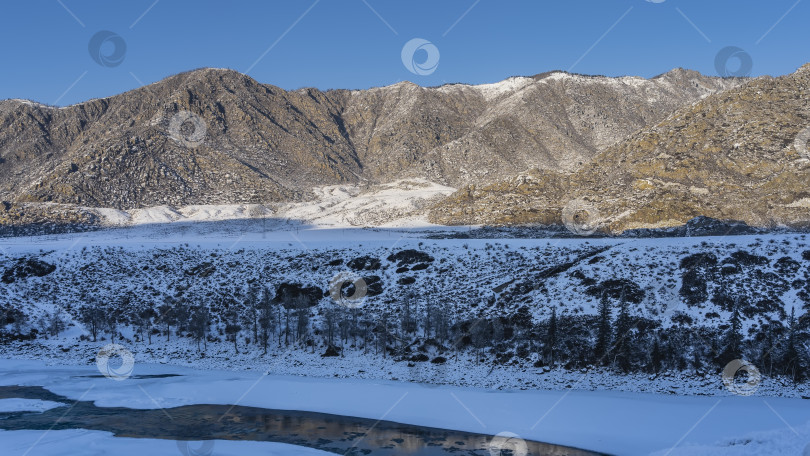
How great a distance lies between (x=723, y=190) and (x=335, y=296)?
5935 centimetres

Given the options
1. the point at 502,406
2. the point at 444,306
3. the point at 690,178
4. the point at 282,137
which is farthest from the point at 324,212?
the point at 502,406

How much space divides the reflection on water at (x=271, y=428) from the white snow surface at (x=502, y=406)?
1.07m

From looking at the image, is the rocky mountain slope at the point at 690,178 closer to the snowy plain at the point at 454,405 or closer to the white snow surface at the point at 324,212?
the white snow surface at the point at 324,212

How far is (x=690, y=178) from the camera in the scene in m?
77.6

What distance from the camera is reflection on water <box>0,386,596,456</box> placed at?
23.9 meters

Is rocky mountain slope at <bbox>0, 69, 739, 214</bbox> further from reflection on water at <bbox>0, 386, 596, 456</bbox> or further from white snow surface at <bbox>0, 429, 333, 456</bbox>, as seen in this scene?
white snow surface at <bbox>0, 429, 333, 456</bbox>

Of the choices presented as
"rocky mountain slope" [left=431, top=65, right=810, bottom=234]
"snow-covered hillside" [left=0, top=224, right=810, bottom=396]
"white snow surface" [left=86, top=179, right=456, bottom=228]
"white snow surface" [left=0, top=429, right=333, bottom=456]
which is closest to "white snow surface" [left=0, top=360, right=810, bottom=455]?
"white snow surface" [left=0, top=429, right=333, bottom=456]

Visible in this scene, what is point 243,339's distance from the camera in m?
44.6

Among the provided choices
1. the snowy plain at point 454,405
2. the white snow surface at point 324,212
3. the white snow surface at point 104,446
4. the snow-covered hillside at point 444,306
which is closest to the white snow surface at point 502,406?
the snowy plain at point 454,405

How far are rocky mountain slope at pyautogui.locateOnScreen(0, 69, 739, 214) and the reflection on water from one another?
9542cm

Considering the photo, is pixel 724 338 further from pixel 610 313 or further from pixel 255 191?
pixel 255 191

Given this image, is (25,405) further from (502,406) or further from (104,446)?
(502,406)

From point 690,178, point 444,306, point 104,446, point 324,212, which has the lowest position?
point 104,446

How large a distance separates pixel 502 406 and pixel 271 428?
1304cm
